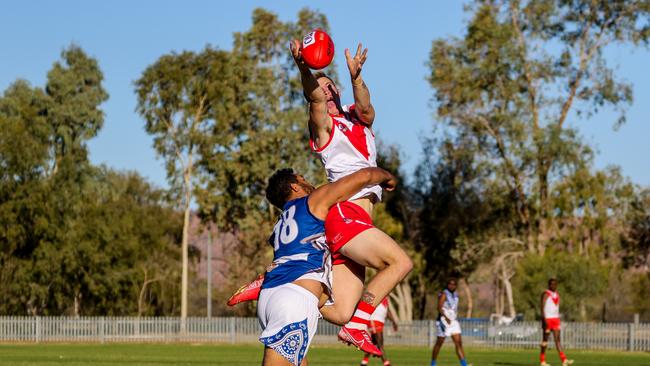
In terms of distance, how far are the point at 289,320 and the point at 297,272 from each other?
18.0 inches

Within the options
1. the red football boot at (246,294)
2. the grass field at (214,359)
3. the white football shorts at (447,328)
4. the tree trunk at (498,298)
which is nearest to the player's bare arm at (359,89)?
the red football boot at (246,294)

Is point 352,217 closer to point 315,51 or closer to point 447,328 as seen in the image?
point 315,51

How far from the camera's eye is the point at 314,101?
425 inches

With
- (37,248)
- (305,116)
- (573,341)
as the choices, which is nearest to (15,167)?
(37,248)

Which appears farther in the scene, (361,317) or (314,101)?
(361,317)

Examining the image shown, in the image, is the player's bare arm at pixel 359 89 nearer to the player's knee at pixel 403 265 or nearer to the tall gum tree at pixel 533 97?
the player's knee at pixel 403 265

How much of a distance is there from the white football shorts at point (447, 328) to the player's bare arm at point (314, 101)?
16.8m

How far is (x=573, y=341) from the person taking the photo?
4834 cm

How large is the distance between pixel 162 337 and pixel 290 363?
4746 cm

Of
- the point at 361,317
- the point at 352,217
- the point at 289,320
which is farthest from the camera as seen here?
the point at 361,317

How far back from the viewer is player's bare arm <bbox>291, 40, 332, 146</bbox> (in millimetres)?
10328

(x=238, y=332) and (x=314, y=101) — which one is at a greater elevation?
(x=314, y=101)

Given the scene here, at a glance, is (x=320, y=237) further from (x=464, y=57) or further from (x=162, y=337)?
(x=464, y=57)

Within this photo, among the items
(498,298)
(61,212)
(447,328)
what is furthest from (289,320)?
(498,298)
